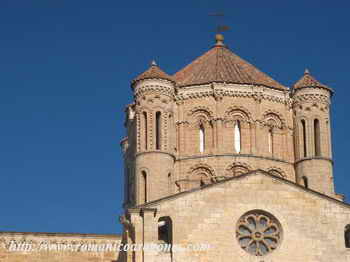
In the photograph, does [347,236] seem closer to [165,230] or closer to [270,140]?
[165,230]

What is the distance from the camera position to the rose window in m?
47.2

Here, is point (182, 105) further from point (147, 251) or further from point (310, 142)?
point (147, 251)

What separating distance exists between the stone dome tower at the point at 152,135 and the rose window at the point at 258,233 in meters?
11.1

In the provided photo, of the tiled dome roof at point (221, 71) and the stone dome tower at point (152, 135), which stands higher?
the tiled dome roof at point (221, 71)

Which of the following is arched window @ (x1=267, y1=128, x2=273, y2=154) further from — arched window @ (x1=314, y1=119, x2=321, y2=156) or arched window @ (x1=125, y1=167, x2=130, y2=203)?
arched window @ (x1=125, y1=167, x2=130, y2=203)

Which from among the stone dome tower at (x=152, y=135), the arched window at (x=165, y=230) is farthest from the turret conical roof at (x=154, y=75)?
the arched window at (x=165, y=230)

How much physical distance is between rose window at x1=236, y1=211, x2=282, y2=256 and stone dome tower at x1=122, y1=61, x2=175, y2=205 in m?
11.1

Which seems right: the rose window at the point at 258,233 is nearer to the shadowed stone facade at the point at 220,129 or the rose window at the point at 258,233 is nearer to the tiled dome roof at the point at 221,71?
the shadowed stone facade at the point at 220,129

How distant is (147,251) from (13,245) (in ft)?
37.8

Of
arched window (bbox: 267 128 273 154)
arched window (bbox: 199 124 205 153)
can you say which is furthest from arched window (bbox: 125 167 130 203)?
arched window (bbox: 267 128 273 154)

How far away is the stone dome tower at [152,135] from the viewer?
58344mm

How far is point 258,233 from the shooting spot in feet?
156

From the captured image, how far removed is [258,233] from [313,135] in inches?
601

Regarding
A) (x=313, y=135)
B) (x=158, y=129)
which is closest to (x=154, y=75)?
(x=158, y=129)
